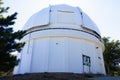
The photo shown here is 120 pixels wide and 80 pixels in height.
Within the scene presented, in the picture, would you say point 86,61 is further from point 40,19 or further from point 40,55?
point 40,19

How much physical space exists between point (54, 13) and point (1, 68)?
10204mm

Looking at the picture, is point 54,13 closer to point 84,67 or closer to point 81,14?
point 81,14

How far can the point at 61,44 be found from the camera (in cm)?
1909

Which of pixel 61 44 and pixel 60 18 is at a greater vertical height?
pixel 60 18

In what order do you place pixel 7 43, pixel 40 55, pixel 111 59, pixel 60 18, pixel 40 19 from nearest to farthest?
pixel 7 43 < pixel 40 55 < pixel 60 18 < pixel 40 19 < pixel 111 59

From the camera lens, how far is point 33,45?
20000mm

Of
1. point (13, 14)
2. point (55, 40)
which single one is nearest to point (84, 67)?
point (55, 40)

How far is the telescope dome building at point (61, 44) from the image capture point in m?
18.6

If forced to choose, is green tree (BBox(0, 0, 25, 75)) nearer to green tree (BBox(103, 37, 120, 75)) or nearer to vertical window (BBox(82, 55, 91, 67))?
vertical window (BBox(82, 55, 91, 67))

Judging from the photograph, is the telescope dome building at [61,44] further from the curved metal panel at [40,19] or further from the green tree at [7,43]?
the green tree at [7,43]

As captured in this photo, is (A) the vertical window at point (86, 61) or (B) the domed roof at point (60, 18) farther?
(B) the domed roof at point (60, 18)

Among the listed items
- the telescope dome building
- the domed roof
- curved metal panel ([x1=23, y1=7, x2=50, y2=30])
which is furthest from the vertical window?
curved metal panel ([x1=23, y1=7, x2=50, y2=30])

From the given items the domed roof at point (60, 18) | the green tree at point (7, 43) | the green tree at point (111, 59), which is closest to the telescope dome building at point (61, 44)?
the domed roof at point (60, 18)

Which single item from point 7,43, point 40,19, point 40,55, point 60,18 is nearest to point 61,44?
point 40,55
